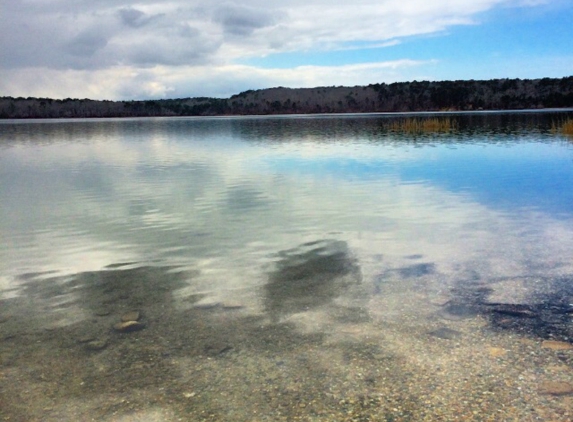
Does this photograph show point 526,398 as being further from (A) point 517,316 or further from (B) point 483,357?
(A) point 517,316

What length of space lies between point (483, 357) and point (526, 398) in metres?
0.96

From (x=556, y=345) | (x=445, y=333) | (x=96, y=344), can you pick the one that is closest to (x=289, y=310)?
(x=445, y=333)

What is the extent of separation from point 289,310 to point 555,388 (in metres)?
3.91

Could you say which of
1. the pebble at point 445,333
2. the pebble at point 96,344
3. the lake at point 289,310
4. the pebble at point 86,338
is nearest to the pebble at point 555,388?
the lake at point 289,310

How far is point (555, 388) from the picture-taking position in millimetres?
5812

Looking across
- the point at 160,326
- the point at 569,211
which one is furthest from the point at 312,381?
the point at 569,211

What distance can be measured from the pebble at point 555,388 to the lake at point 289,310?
23 mm

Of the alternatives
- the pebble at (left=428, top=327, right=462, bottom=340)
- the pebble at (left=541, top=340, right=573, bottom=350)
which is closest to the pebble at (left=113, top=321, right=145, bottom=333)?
the pebble at (left=428, top=327, right=462, bottom=340)

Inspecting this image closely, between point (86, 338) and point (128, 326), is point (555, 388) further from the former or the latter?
point (86, 338)

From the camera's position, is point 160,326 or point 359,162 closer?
point 160,326

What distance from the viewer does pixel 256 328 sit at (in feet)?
25.1

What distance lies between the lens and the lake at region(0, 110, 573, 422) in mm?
5781

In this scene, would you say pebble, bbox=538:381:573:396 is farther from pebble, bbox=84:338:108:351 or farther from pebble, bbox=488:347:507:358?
pebble, bbox=84:338:108:351

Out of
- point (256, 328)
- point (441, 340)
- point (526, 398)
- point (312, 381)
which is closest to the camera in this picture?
point (526, 398)
